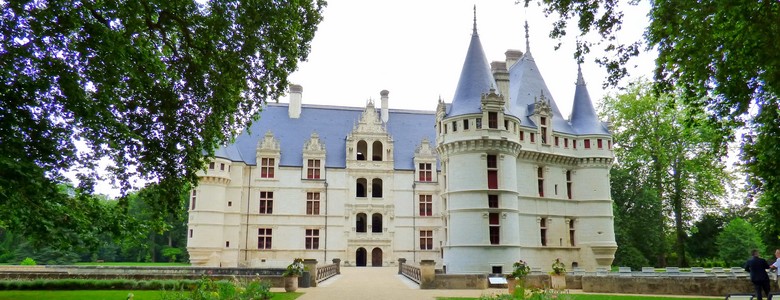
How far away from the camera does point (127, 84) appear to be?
43.1ft

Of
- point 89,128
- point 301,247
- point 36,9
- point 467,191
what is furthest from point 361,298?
point 301,247

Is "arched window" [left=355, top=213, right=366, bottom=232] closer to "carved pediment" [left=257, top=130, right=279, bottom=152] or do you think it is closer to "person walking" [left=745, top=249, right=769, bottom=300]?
"carved pediment" [left=257, top=130, right=279, bottom=152]

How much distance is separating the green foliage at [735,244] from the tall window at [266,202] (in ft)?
113

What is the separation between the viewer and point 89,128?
1234 cm

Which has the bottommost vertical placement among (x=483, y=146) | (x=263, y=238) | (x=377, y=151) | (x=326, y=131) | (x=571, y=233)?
(x=263, y=238)

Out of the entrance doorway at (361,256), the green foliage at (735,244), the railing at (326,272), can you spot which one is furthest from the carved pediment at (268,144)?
the green foliage at (735,244)

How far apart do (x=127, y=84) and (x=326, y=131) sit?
1103 inches

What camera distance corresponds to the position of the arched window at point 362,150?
40.3m

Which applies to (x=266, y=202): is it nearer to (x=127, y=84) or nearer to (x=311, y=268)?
(x=311, y=268)

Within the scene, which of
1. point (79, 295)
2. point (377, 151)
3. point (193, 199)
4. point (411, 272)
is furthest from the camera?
point (377, 151)

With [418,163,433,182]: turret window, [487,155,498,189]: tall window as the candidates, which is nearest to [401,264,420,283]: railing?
[487,155,498,189]: tall window

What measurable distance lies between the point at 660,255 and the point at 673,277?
25788 millimetres

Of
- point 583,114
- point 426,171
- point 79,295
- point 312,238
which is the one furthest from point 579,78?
point 79,295

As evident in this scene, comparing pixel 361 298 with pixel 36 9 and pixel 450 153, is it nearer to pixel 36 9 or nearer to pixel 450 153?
pixel 36 9
